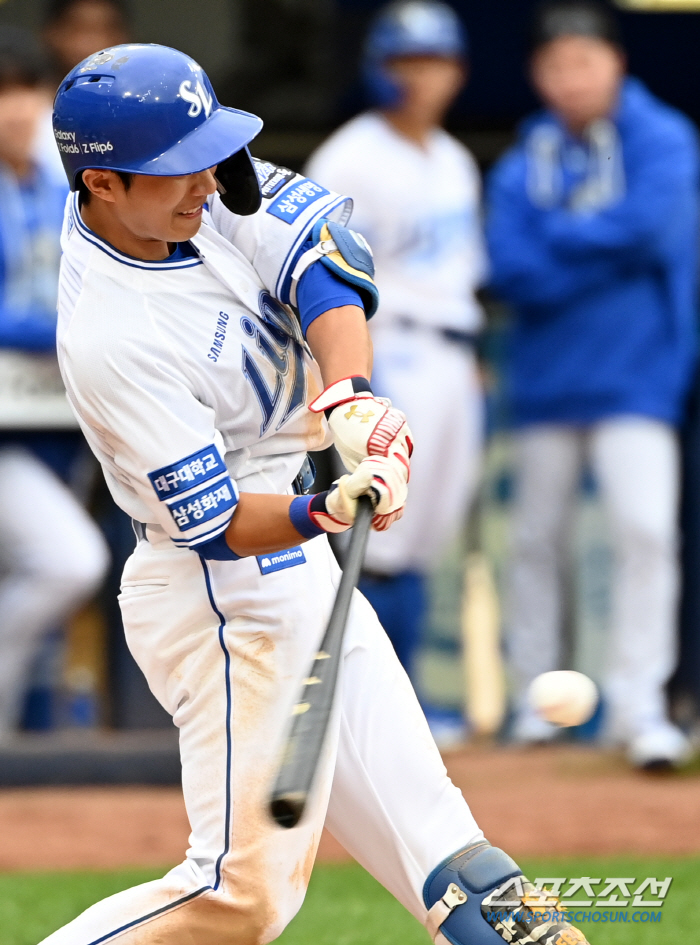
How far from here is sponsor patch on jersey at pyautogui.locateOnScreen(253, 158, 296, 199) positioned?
105 inches

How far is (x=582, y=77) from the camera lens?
516 centimetres

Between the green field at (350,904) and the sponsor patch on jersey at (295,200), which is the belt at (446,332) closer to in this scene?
the green field at (350,904)

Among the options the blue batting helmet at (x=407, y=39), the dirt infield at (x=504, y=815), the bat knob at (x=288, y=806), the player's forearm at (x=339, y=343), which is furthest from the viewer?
the blue batting helmet at (x=407, y=39)

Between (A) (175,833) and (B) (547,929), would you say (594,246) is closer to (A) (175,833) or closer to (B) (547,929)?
(A) (175,833)

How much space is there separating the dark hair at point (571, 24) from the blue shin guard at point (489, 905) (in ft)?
10.9

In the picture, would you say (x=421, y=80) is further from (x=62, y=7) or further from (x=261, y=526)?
(x=261, y=526)

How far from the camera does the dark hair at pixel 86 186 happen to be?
2498 millimetres

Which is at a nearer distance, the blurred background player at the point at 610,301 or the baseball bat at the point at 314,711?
the baseball bat at the point at 314,711

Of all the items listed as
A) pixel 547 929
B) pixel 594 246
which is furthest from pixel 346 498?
pixel 594 246

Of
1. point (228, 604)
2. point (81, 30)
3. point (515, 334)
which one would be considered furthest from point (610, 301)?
point (228, 604)

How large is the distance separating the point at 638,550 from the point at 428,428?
80 centimetres

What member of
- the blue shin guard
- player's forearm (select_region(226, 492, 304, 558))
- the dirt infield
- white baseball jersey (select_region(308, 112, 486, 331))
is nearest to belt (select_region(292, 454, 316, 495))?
player's forearm (select_region(226, 492, 304, 558))

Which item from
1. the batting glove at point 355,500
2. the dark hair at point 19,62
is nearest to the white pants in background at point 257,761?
the batting glove at point 355,500

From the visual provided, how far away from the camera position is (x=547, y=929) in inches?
98.7
